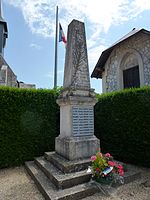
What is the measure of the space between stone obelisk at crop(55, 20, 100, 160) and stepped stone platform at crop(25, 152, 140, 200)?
34cm

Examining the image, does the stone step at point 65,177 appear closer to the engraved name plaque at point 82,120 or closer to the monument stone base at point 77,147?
the monument stone base at point 77,147

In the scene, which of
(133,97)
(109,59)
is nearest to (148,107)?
(133,97)

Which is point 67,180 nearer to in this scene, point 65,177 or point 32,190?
point 65,177

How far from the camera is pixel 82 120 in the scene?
15.2 ft

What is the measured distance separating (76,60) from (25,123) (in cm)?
302

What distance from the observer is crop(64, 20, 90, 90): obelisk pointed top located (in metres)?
4.73

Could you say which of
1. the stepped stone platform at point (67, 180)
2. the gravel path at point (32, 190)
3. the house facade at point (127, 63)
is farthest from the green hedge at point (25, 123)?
the house facade at point (127, 63)

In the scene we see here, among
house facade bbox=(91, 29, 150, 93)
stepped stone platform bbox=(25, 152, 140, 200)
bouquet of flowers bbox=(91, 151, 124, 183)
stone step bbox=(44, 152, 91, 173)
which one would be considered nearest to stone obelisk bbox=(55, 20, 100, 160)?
stone step bbox=(44, 152, 91, 173)

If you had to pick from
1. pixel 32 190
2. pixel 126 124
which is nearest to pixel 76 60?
pixel 126 124

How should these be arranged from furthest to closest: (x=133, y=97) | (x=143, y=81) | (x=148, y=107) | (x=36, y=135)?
(x=143, y=81) → (x=36, y=135) → (x=133, y=97) → (x=148, y=107)

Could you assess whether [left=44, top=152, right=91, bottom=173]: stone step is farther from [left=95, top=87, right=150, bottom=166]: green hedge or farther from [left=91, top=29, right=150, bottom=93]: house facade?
[left=91, top=29, right=150, bottom=93]: house facade

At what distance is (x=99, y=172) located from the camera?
3432mm

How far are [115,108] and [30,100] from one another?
3.39 m

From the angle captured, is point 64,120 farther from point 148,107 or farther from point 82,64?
point 148,107
